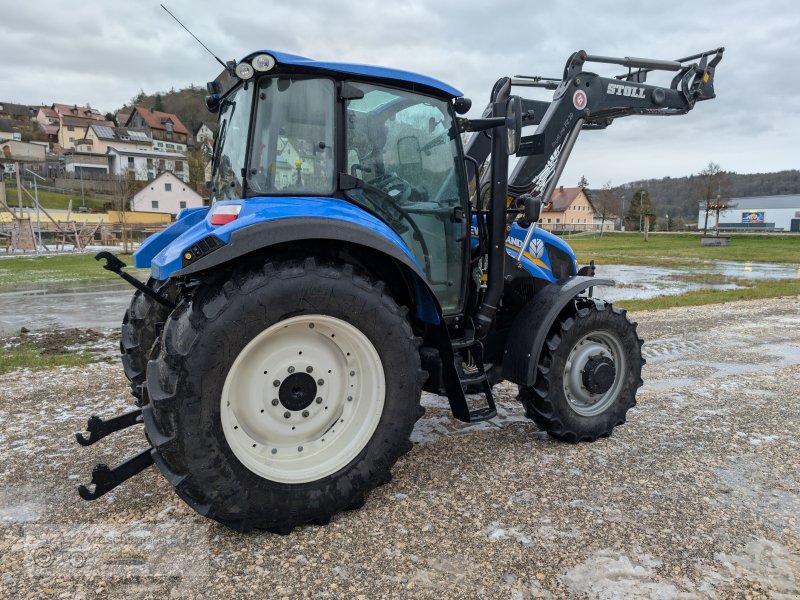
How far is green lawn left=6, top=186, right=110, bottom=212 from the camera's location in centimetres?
5747

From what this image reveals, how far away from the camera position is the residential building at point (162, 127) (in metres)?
84.8

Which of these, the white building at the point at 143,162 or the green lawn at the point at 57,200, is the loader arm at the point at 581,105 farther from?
the white building at the point at 143,162

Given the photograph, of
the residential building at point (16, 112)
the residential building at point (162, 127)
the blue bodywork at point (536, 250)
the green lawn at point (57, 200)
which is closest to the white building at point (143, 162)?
the green lawn at point (57, 200)

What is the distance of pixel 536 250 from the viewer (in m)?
4.36

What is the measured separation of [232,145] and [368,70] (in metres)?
0.94

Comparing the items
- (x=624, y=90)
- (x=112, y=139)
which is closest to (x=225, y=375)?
(x=624, y=90)

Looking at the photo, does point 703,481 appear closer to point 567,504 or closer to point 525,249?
point 567,504

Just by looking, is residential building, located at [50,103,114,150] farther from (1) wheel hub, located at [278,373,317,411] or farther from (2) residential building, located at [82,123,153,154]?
(1) wheel hub, located at [278,373,317,411]

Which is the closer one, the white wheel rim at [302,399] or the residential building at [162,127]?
the white wheel rim at [302,399]

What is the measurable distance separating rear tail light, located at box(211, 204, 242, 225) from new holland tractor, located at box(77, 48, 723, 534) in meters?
0.01

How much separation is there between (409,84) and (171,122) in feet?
311

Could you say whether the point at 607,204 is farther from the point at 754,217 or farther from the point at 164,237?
the point at 164,237

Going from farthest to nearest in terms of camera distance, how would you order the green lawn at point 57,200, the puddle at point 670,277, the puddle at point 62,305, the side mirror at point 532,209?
the green lawn at point 57,200
the puddle at point 670,277
the puddle at point 62,305
the side mirror at point 532,209

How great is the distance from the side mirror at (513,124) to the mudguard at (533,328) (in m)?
1.09
